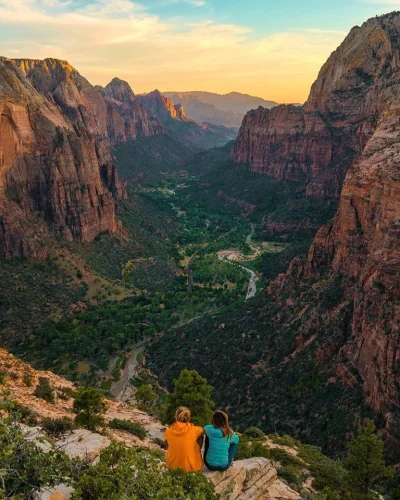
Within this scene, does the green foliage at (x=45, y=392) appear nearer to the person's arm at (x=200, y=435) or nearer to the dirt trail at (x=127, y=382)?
the person's arm at (x=200, y=435)

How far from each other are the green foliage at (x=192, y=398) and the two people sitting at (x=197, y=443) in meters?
18.4

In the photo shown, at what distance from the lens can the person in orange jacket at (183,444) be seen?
14422 mm

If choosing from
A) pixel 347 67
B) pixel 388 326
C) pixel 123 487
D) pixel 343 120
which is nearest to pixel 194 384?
pixel 388 326

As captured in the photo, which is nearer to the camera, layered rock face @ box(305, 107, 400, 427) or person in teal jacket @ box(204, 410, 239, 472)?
person in teal jacket @ box(204, 410, 239, 472)

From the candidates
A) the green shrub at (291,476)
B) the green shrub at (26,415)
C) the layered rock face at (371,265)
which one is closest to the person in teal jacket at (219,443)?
the green shrub at (291,476)

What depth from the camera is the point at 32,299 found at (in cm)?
7656

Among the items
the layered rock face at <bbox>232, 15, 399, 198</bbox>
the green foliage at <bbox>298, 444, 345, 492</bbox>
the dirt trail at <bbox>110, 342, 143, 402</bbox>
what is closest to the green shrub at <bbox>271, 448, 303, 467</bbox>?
the green foliage at <bbox>298, 444, 345, 492</bbox>

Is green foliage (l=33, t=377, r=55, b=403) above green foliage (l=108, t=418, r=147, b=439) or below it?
above

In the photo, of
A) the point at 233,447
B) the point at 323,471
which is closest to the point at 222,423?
the point at 233,447

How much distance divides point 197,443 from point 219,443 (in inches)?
29.4

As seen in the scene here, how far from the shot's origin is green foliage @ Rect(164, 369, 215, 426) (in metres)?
34.1

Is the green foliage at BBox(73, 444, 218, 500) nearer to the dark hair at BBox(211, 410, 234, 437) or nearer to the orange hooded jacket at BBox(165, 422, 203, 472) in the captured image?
the orange hooded jacket at BBox(165, 422, 203, 472)

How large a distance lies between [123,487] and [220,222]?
159156mm

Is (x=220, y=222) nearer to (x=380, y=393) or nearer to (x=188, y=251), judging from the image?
(x=188, y=251)
